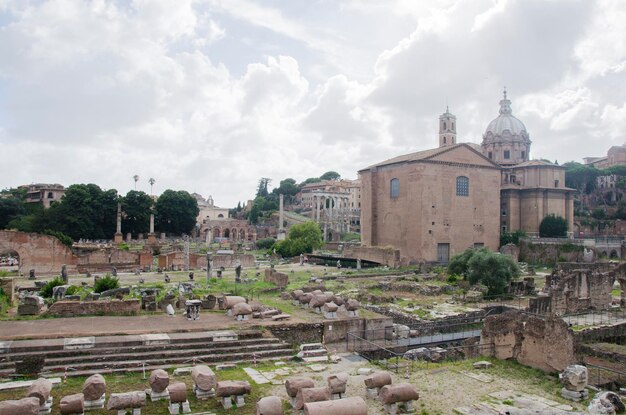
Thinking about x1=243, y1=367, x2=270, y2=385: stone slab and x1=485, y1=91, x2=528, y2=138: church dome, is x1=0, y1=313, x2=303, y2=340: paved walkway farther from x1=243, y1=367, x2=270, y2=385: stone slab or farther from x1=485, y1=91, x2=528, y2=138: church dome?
x1=485, y1=91, x2=528, y2=138: church dome

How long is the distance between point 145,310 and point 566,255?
37.6 m

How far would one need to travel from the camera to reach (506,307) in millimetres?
24547

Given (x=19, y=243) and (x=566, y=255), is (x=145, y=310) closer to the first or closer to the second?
(x=19, y=243)

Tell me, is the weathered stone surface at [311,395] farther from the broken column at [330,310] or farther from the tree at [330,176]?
the tree at [330,176]

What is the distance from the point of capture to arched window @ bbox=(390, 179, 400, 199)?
50.1m

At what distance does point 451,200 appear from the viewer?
4897cm

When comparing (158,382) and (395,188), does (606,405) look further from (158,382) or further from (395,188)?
(395,188)

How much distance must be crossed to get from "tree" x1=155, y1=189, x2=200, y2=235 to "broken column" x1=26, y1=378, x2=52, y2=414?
6173 cm

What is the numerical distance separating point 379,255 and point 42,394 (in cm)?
3767

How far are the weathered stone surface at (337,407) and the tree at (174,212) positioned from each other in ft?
209

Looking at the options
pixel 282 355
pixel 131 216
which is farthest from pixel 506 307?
pixel 131 216

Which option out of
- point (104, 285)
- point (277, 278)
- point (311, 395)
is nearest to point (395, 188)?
point (277, 278)

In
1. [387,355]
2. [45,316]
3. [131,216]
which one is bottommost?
[387,355]

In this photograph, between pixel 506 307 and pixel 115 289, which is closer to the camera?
pixel 115 289
